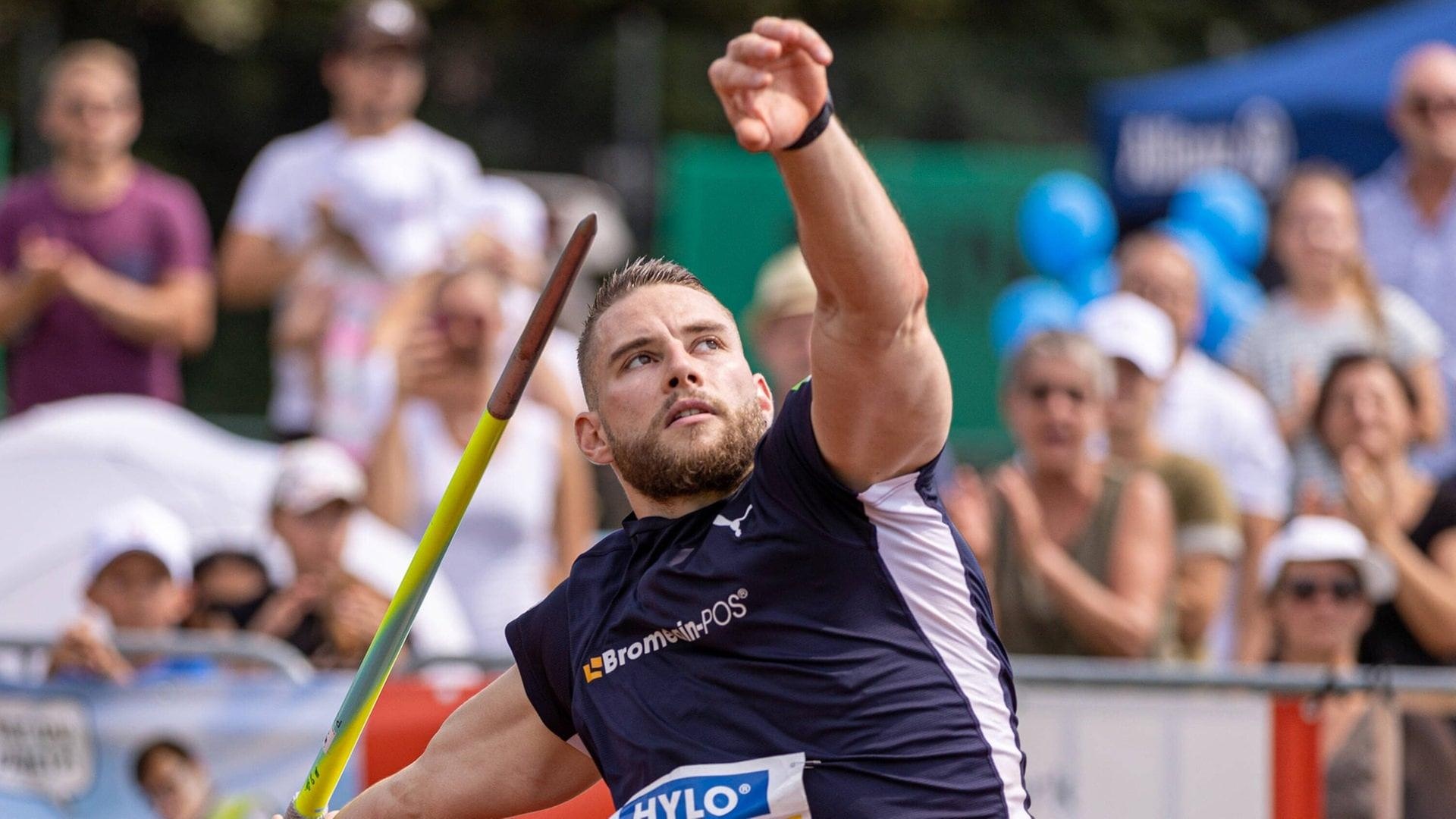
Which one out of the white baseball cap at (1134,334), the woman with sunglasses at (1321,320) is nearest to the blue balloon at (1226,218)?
the woman with sunglasses at (1321,320)

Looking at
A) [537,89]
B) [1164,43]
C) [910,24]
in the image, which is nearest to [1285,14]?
[1164,43]

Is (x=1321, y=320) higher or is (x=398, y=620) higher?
(x=1321, y=320)

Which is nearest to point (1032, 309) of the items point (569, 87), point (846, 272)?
point (569, 87)

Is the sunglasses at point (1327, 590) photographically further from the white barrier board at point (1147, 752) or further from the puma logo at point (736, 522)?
the puma logo at point (736, 522)

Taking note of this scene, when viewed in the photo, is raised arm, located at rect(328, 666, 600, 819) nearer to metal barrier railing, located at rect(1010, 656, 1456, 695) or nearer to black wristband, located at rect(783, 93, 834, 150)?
black wristband, located at rect(783, 93, 834, 150)

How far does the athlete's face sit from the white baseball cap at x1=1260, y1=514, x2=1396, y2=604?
2.83 meters

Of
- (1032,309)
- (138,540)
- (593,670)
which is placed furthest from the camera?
(1032,309)

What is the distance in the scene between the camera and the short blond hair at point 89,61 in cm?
824

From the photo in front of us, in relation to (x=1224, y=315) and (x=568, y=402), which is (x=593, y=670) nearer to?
(x=568, y=402)

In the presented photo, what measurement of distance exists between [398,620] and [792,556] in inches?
35.1

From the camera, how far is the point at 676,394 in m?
3.65

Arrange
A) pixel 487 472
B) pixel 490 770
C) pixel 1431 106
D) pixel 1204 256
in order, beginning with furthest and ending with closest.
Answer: pixel 1204 256
pixel 1431 106
pixel 487 472
pixel 490 770

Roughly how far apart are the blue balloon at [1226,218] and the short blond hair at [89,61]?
5.30 metres

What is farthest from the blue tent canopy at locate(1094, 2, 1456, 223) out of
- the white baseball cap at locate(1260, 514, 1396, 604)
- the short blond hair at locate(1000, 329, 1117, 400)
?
the white baseball cap at locate(1260, 514, 1396, 604)
